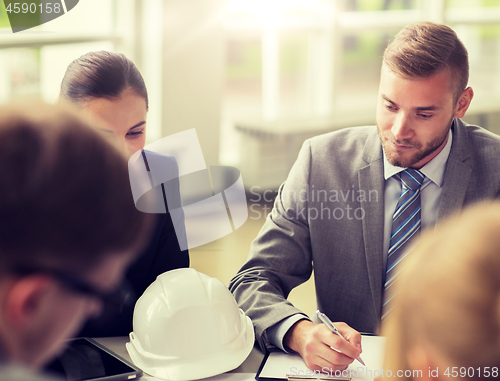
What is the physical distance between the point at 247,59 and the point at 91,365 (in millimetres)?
5645

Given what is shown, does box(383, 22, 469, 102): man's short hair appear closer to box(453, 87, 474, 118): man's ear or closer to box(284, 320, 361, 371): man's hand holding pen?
box(453, 87, 474, 118): man's ear

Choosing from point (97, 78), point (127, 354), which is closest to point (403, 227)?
point (127, 354)

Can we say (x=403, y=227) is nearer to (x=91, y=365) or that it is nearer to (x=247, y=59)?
(x=91, y=365)

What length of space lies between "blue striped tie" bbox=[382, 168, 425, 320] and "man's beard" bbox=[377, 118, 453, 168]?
0.04 metres

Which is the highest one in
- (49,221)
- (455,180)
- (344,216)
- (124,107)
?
(49,221)

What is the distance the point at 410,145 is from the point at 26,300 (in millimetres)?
1274

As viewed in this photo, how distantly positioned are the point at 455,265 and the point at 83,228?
0.34m

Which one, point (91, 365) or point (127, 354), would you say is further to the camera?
point (127, 354)

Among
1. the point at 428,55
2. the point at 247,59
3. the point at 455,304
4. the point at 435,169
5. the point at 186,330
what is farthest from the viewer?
the point at 247,59

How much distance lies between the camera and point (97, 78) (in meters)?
1.49

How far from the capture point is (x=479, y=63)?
22.5ft

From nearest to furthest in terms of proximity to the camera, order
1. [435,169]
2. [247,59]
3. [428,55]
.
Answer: [428,55]
[435,169]
[247,59]

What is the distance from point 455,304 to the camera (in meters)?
0.40

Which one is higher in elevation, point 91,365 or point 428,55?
point 428,55
